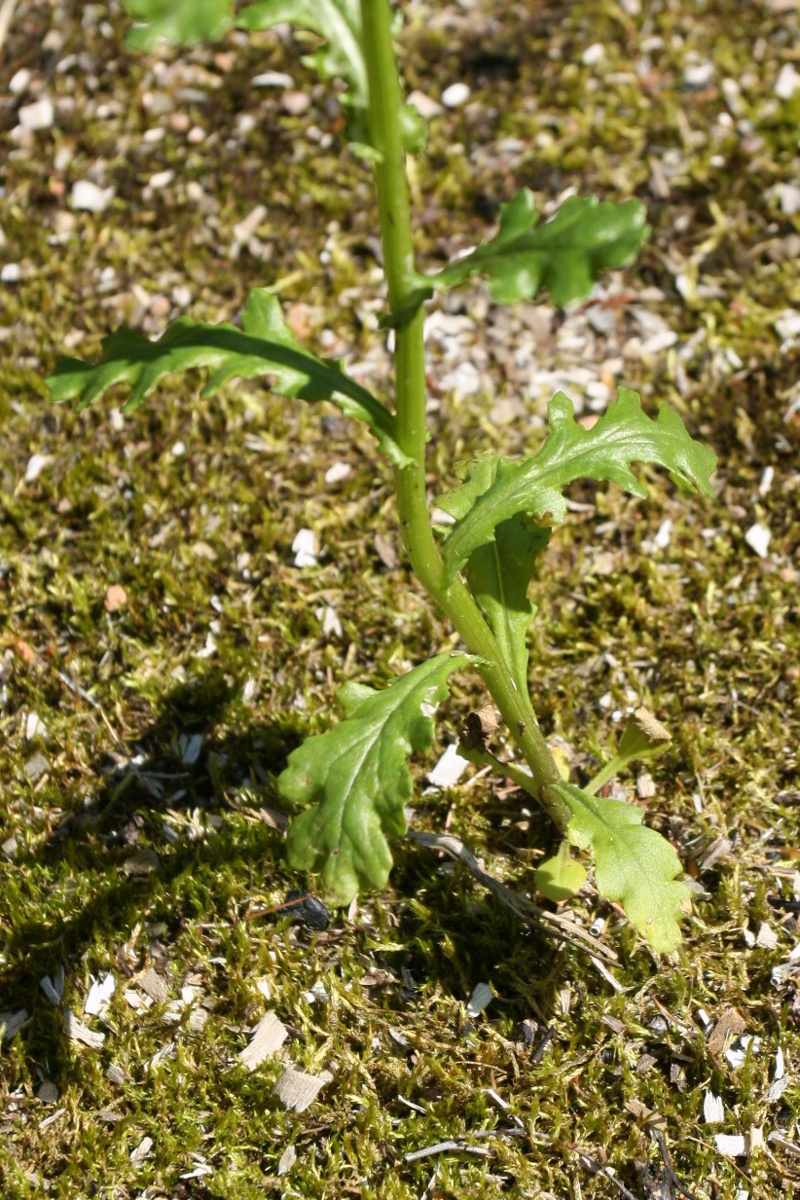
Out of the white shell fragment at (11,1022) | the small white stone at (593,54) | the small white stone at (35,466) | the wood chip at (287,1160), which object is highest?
the small white stone at (593,54)

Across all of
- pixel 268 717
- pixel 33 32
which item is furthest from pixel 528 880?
pixel 33 32

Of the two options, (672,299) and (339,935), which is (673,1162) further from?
(672,299)

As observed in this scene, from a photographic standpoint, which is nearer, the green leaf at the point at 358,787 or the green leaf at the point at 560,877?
the green leaf at the point at 358,787

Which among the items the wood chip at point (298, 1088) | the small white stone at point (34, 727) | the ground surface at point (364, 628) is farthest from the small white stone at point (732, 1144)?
the small white stone at point (34, 727)

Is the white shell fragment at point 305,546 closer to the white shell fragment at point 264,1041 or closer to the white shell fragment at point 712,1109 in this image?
the white shell fragment at point 264,1041

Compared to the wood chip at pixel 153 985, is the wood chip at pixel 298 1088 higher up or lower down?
lower down

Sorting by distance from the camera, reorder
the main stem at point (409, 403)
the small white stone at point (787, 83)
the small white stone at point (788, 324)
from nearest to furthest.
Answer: the main stem at point (409, 403), the small white stone at point (788, 324), the small white stone at point (787, 83)

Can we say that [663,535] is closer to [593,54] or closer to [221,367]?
[221,367]
